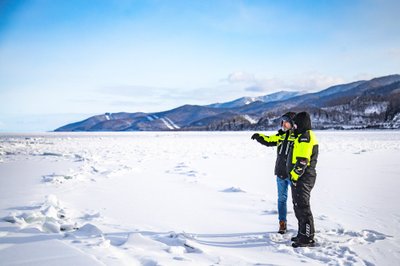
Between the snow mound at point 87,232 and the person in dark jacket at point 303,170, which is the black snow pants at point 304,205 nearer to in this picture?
the person in dark jacket at point 303,170

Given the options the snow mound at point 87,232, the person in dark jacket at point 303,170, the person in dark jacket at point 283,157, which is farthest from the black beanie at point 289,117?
the snow mound at point 87,232

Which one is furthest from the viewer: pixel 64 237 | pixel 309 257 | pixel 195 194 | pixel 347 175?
pixel 347 175

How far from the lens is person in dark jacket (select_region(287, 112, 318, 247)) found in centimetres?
391

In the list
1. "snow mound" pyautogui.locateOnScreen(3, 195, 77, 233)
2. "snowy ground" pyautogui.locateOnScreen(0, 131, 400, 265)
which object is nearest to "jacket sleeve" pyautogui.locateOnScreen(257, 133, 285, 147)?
"snowy ground" pyautogui.locateOnScreen(0, 131, 400, 265)

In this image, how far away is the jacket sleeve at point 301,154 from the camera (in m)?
3.89

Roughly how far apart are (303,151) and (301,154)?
0.16 ft

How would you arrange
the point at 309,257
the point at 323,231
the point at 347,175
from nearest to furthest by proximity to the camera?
the point at 309,257
the point at 323,231
the point at 347,175

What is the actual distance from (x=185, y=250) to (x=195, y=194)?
3.57m

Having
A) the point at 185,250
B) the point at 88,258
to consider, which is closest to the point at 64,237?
the point at 88,258

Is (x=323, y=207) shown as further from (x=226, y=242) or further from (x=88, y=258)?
(x=88, y=258)

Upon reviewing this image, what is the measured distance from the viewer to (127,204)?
6.17 meters

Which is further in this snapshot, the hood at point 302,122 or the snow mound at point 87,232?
the snow mound at point 87,232

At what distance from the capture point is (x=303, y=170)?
391cm

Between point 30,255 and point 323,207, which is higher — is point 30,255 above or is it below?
above
